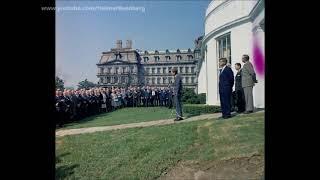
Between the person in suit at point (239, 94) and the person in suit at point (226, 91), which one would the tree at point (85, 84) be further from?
the person in suit at point (239, 94)

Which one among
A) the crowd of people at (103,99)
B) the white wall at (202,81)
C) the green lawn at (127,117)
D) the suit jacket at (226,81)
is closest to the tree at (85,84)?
the crowd of people at (103,99)

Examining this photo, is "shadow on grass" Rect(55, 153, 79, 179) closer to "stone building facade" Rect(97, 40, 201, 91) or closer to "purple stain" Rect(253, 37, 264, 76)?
"stone building facade" Rect(97, 40, 201, 91)

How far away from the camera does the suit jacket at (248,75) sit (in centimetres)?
422

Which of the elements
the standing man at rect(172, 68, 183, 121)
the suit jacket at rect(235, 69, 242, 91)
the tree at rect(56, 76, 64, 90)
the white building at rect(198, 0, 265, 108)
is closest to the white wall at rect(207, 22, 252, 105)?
the white building at rect(198, 0, 265, 108)

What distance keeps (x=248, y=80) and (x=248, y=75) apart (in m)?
0.09

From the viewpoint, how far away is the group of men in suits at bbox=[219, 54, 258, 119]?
4320 mm

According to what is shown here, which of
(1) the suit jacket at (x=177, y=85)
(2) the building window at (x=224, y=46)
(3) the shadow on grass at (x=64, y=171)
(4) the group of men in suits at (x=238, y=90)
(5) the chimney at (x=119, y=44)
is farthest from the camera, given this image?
(2) the building window at (x=224, y=46)

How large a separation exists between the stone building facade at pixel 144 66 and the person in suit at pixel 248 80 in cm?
62
